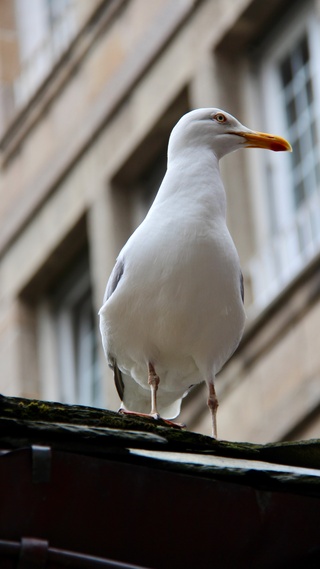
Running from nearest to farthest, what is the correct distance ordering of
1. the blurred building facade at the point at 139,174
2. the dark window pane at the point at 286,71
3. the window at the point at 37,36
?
1. the blurred building facade at the point at 139,174
2. the dark window pane at the point at 286,71
3. the window at the point at 37,36

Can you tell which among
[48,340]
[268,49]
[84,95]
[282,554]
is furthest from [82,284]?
[282,554]

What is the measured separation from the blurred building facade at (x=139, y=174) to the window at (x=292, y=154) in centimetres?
2

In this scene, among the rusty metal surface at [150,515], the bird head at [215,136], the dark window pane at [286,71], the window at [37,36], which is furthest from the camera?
the window at [37,36]

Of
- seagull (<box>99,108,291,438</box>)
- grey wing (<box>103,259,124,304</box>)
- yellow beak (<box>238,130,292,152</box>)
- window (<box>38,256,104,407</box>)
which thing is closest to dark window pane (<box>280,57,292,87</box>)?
window (<box>38,256,104,407</box>)

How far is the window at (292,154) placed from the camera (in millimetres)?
18422

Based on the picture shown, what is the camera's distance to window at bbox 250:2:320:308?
1842 cm

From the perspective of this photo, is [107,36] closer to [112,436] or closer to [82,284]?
[82,284]

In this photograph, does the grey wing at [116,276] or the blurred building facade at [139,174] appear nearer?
the grey wing at [116,276]

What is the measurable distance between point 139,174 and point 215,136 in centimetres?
1314

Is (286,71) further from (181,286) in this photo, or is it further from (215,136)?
(181,286)

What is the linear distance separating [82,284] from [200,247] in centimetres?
1555

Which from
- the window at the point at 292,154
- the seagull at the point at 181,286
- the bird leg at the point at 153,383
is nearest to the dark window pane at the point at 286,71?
the window at the point at 292,154

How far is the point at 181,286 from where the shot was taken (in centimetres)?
804

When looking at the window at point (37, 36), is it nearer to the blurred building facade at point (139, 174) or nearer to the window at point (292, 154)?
the blurred building facade at point (139, 174)
